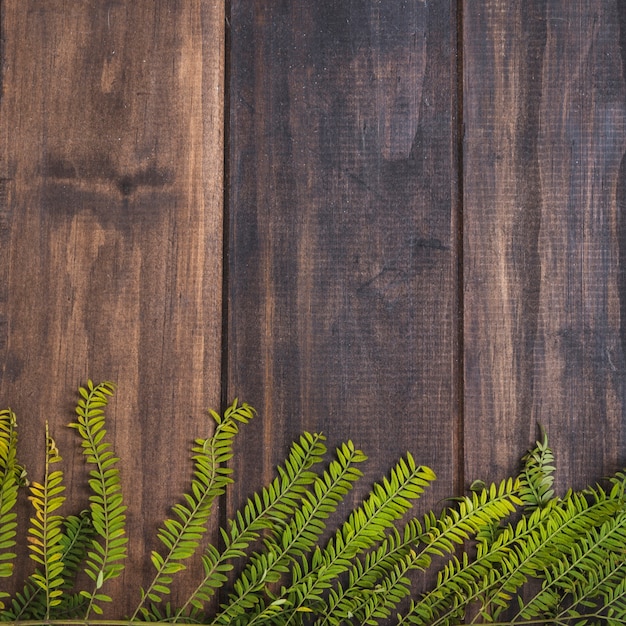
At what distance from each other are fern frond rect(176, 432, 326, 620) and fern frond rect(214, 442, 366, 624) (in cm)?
1

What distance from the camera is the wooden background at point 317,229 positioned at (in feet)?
2.48

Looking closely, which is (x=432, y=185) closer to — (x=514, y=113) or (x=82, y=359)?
(x=514, y=113)

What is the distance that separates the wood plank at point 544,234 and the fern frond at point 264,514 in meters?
0.16

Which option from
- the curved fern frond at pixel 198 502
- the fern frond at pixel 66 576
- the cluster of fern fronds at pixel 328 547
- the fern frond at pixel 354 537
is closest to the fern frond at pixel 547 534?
the cluster of fern fronds at pixel 328 547

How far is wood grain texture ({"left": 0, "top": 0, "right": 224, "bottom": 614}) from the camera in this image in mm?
758

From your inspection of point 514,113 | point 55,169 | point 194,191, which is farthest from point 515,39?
point 55,169

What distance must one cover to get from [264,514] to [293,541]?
0.12ft

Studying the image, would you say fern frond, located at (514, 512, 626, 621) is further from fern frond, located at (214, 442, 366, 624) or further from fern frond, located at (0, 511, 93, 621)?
fern frond, located at (0, 511, 93, 621)

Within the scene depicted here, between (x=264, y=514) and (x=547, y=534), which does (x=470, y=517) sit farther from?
(x=264, y=514)

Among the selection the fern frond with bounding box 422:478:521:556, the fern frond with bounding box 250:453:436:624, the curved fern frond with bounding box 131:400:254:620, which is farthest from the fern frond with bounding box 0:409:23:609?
the fern frond with bounding box 422:478:521:556

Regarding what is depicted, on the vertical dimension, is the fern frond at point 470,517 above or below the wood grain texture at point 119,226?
below

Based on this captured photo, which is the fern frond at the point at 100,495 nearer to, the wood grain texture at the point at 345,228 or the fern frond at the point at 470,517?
the wood grain texture at the point at 345,228

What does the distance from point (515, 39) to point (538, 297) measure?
263 millimetres

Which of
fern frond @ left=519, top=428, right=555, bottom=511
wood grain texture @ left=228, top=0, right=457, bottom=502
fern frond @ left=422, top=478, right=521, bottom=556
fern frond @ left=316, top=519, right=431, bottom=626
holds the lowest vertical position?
fern frond @ left=316, top=519, right=431, bottom=626
